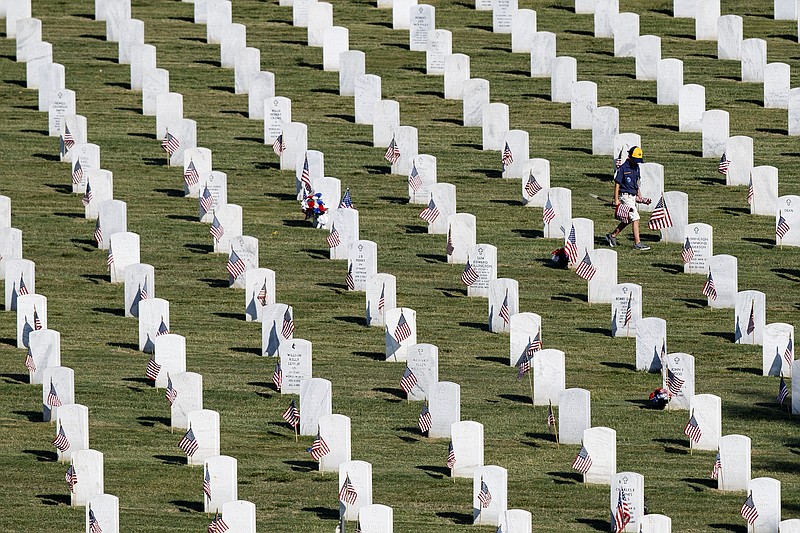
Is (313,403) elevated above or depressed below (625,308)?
below

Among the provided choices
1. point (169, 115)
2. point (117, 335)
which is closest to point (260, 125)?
point (169, 115)

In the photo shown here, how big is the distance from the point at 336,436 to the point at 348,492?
4.16ft

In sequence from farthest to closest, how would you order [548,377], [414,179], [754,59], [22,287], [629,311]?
Result: 1. [754,59]
2. [414,179]
3. [22,287]
4. [629,311]
5. [548,377]

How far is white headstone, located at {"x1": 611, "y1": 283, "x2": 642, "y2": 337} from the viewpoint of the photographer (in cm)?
2330

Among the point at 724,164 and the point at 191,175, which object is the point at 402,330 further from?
the point at 724,164

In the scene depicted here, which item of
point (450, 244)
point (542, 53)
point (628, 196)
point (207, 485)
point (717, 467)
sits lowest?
point (207, 485)

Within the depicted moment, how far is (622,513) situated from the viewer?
18.0 metres

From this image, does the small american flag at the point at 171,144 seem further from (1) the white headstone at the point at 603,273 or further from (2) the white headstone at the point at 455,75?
(1) the white headstone at the point at 603,273

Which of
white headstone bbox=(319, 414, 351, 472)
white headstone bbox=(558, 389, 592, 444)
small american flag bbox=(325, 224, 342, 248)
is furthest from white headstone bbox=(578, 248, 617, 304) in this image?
white headstone bbox=(319, 414, 351, 472)

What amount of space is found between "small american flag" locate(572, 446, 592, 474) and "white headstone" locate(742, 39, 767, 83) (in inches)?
568

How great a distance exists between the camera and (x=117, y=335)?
78.4ft

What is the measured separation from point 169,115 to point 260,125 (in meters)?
1.51

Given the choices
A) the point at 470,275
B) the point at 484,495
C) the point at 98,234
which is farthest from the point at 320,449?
the point at 98,234

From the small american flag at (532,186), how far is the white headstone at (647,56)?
566 cm
